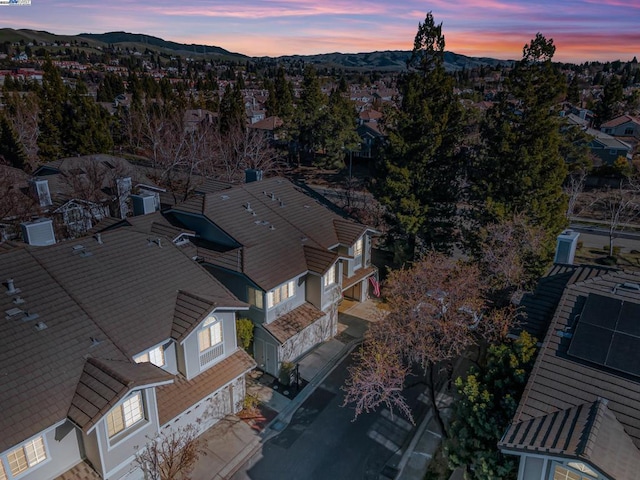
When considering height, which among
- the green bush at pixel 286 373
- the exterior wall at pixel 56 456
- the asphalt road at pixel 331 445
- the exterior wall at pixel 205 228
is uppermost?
the exterior wall at pixel 205 228

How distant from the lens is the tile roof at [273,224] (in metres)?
24.4

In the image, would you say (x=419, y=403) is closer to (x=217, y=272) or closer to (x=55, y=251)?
(x=217, y=272)

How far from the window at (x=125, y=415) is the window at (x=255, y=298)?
28.5 ft

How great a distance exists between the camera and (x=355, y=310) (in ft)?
98.8

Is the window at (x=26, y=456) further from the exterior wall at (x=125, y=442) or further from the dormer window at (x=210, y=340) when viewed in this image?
the dormer window at (x=210, y=340)

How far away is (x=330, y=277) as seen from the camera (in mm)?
26406

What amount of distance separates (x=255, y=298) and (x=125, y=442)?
31.9 feet

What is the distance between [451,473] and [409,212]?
699 inches

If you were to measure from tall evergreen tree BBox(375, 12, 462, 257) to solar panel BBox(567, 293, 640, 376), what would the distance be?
1639cm

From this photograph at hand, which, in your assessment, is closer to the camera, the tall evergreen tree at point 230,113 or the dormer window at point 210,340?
the dormer window at point 210,340

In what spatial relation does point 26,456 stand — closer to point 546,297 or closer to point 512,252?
point 546,297

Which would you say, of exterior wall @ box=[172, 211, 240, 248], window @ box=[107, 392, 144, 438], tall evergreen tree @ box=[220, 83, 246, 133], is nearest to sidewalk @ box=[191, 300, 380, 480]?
window @ box=[107, 392, 144, 438]

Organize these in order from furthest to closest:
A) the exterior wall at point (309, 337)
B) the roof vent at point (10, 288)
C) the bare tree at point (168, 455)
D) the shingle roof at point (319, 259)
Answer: the shingle roof at point (319, 259)
the exterior wall at point (309, 337)
the roof vent at point (10, 288)
the bare tree at point (168, 455)

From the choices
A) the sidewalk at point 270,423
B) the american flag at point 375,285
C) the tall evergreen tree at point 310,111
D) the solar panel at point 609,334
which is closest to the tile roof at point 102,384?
the sidewalk at point 270,423
